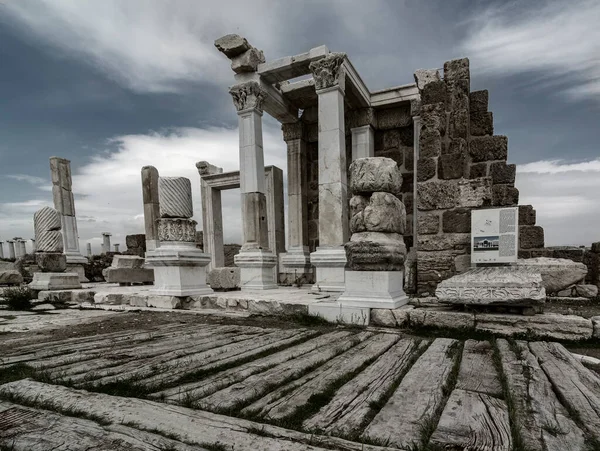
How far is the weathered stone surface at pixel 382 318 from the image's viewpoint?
4039 mm

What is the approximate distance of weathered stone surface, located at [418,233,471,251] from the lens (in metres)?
5.01

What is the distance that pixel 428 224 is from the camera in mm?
5230

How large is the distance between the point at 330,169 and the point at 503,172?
3.35 m

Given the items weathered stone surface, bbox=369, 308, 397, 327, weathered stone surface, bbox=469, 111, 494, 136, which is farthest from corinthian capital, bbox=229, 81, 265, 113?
weathered stone surface, bbox=369, 308, 397, 327

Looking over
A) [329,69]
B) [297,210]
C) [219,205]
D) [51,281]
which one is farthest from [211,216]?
[329,69]

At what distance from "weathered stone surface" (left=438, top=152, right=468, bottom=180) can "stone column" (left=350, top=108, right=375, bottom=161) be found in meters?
4.43

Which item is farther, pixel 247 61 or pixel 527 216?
pixel 247 61

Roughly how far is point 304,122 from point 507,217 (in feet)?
24.8

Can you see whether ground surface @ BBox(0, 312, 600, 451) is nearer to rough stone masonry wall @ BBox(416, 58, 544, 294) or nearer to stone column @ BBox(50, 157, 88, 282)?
rough stone masonry wall @ BBox(416, 58, 544, 294)

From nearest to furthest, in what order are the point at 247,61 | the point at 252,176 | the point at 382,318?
the point at 382,318 < the point at 247,61 < the point at 252,176

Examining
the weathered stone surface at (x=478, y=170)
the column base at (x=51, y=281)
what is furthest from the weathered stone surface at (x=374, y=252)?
the column base at (x=51, y=281)

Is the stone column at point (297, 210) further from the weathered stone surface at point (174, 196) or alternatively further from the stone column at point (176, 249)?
the weathered stone surface at point (174, 196)

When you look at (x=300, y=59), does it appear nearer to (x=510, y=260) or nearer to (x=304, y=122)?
(x=304, y=122)

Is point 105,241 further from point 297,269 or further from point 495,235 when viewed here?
point 495,235
